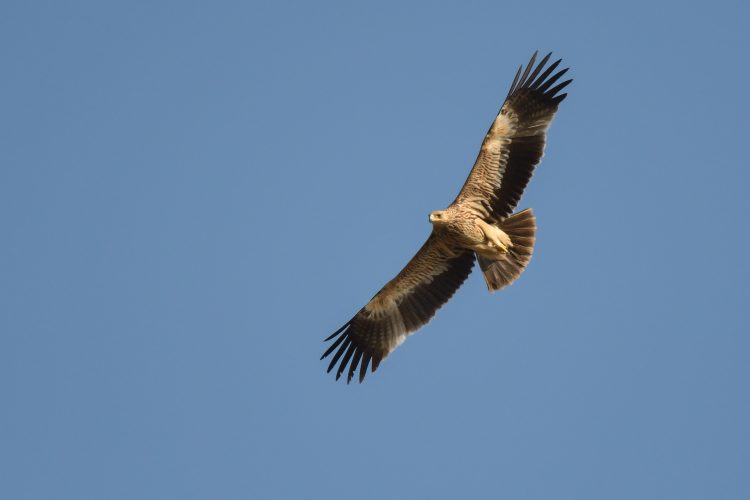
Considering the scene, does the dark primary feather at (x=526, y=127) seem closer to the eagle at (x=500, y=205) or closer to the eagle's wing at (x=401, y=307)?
the eagle at (x=500, y=205)

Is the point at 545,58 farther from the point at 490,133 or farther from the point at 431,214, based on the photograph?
the point at 431,214

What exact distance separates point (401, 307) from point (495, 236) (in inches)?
69.0

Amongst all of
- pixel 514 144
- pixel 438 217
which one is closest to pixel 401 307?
pixel 438 217

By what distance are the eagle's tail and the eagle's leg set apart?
101mm

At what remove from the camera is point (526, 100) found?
1295 centimetres

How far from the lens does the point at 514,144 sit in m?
12.8

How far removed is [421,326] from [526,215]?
6.67ft

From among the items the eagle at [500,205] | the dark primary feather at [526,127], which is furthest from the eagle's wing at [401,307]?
the dark primary feather at [526,127]

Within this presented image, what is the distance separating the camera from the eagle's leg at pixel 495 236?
12805 mm

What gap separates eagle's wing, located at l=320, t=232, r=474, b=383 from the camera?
13.5 m

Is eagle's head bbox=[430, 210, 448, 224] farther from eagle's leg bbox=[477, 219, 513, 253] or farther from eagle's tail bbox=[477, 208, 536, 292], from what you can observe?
eagle's tail bbox=[477, 208, 536, 292]

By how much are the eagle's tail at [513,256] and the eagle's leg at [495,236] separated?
0.10 metres

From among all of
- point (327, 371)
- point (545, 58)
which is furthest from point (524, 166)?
point (327, 371)

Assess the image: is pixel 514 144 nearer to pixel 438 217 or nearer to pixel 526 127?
pixel 526 127
